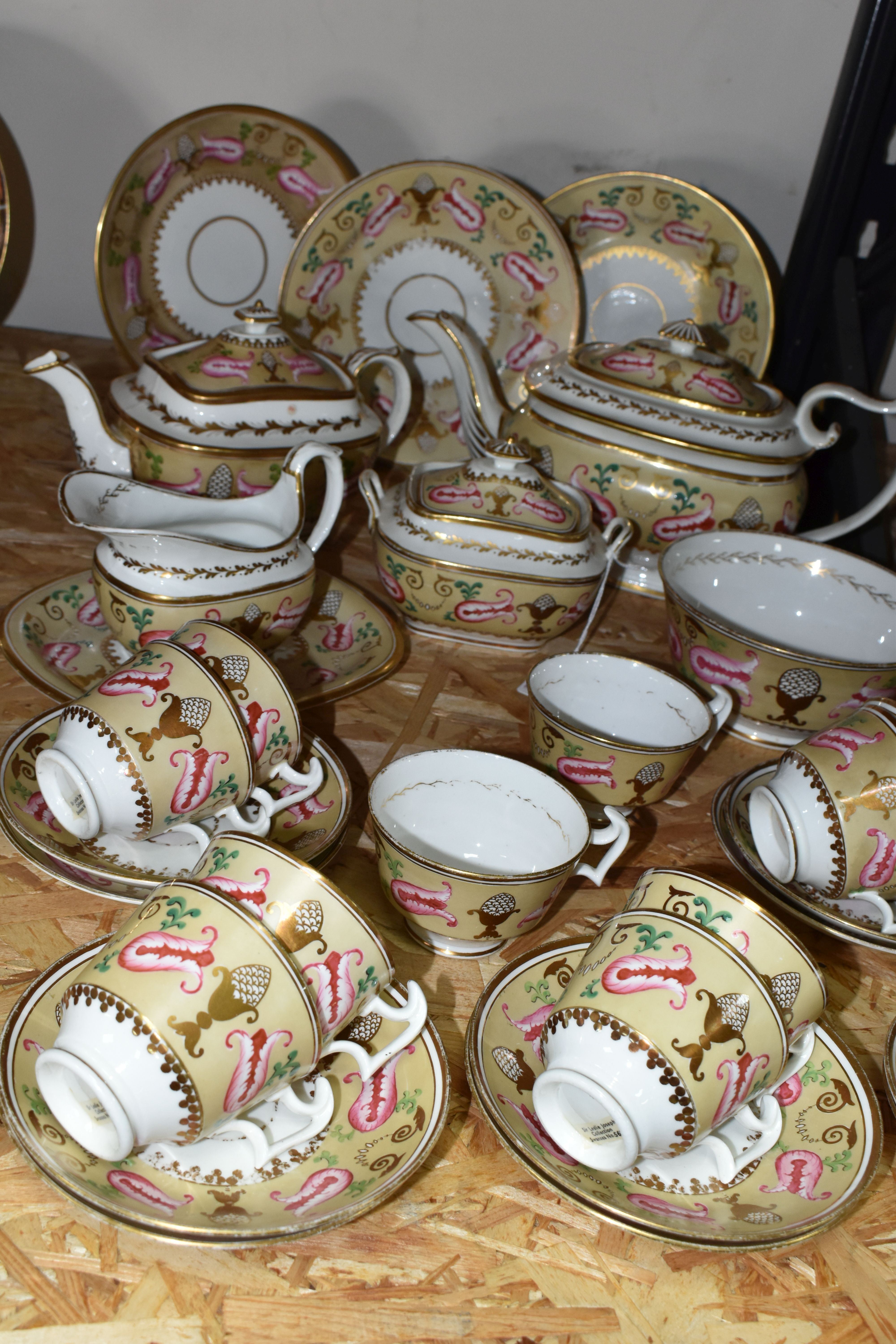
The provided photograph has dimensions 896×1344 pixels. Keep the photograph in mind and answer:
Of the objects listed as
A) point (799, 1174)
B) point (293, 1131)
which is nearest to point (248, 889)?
point (293, 1131)

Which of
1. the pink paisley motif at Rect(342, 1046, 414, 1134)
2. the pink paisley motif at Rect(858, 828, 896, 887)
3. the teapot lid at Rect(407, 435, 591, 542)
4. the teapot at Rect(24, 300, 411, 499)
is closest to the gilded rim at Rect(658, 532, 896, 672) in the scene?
the teapot lid at Rect(407, 435, 591, 542)

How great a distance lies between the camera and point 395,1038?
2.05ft

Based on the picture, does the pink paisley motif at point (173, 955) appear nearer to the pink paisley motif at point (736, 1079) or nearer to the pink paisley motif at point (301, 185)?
the pink paisley motif at point (736, 1079)

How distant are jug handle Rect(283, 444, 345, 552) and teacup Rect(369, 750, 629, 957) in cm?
35

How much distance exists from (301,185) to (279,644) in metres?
0.91

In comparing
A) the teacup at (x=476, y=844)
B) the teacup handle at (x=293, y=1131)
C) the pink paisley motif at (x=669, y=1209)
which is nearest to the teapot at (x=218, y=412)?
the teacup at (x=476, y=844)

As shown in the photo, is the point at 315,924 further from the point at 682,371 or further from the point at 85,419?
the point at 682,371

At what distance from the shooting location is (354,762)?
965mm

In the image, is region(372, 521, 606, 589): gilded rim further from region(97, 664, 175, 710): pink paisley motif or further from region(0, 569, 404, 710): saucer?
region(97, 664, 175, 710): pink paisley motif

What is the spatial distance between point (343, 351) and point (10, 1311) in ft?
4.32

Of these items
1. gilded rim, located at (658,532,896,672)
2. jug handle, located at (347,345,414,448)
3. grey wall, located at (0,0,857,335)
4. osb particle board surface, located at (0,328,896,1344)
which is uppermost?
grey wall, located at (0,0,857,335)

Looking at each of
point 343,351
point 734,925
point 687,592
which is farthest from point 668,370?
point 734,925

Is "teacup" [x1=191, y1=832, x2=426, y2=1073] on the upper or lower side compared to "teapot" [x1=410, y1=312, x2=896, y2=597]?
lower

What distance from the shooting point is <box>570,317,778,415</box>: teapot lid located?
4.06 feet
